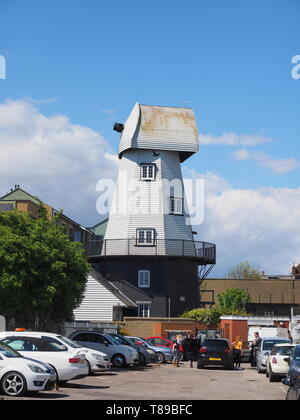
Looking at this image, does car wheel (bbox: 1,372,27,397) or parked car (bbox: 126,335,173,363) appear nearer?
car wheel (bbox: 1,372,27,397)

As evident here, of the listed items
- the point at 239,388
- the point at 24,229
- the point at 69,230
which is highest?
the point at 69,230

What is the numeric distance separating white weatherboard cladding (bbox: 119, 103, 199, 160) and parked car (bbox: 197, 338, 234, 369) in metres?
25.1

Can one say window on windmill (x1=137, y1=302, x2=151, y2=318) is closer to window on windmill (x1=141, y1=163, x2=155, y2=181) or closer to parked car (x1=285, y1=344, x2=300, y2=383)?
window on windmill (x1=141, y1=163, x2=155, y2=181)

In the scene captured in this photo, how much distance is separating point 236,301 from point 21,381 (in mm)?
66563

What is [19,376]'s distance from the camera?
59.6 feet

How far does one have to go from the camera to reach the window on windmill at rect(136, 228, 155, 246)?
56.3m

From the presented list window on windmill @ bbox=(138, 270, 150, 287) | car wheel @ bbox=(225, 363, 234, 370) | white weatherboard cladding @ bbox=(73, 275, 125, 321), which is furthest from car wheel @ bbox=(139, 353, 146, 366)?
window on windmill @ bbox=(138, 270, 150, 287)

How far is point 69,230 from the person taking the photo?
66938 mm

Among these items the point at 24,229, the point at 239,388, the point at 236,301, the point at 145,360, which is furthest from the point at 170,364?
the point at 236,301

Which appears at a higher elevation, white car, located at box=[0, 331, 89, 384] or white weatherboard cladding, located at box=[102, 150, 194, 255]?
white weatherboard cladding, located at box=[102, 150, 194, 255]

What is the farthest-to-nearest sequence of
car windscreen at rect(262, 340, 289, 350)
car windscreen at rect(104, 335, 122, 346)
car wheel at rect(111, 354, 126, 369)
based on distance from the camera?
car windscreen at rect(104, 335, 122, 346), car wheel at rect(111, 354, 126, 369), car windscreen at rect(262, 340, 289, 350)

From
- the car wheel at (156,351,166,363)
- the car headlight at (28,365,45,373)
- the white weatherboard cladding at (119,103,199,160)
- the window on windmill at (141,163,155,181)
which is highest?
the white weatherboard cladding at (119,103,199,160)
